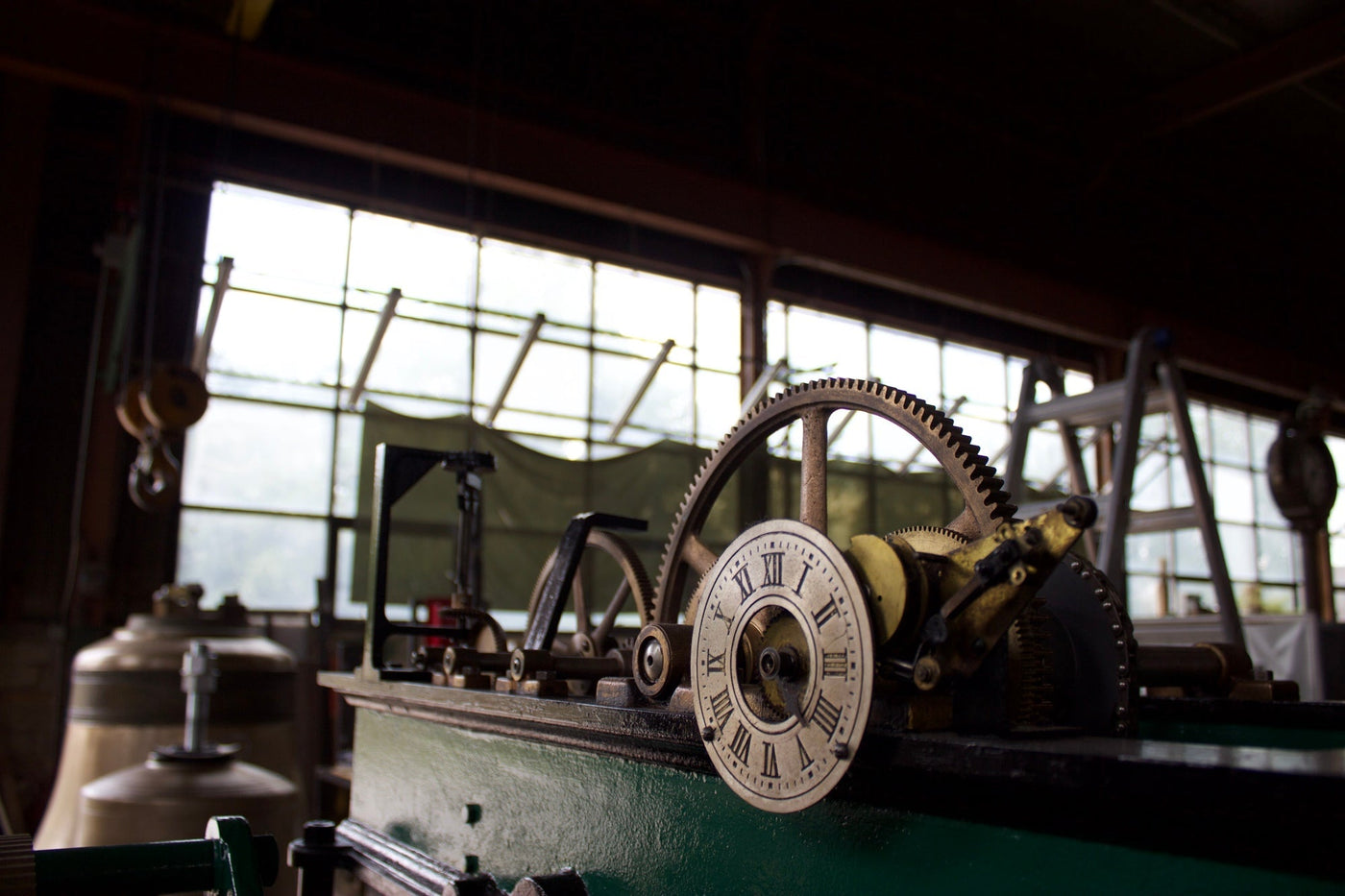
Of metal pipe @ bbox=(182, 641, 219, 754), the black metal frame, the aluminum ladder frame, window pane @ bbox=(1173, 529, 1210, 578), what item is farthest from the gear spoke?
window pane @ bbox=(1173, 529, 1210, 578)

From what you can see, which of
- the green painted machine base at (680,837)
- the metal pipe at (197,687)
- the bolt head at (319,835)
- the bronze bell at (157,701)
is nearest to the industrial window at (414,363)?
the bronze bell at (157,701)

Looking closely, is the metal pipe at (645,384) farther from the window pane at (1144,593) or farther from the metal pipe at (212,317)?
the window pane at (1144,593)

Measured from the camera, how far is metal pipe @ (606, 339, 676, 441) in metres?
6.66

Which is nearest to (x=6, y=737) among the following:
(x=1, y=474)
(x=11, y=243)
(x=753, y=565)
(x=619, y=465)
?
(x=1, y=474)

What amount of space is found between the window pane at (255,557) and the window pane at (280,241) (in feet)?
4.86

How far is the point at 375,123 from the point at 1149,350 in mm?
4891

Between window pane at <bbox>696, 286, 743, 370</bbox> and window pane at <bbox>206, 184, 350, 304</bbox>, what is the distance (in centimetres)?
280

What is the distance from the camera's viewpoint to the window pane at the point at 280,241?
236 inches

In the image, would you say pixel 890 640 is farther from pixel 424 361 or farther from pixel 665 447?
pixel 424 361

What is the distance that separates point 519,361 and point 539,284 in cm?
117

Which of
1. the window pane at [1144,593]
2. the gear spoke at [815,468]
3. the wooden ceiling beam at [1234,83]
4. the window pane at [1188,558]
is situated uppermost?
the wooden ceiling beam at [1234,83]

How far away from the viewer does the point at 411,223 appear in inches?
263

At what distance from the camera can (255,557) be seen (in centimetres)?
596

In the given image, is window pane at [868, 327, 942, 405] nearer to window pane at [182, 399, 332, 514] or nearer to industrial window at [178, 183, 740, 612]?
industrial window at [178, 183, 740, 612]
